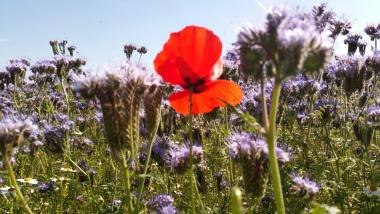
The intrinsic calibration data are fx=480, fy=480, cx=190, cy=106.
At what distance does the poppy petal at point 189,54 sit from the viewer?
2623 millimetres

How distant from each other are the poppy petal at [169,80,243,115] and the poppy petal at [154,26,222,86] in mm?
144

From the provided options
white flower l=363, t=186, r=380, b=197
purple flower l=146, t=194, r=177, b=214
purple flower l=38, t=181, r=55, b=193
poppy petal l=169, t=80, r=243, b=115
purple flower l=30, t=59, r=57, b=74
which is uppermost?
purple flower l=30, t=59, r=57, b=74

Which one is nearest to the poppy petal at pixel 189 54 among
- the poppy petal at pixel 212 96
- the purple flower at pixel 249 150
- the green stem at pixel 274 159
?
the poppy petal at pixel 212 96

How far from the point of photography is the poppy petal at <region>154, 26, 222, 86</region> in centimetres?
262

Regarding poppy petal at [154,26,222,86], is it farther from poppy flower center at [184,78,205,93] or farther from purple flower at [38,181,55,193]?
purple flower at [38,181,55,193]

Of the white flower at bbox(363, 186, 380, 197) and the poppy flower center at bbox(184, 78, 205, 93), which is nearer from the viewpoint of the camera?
the poppy flower center at bbox(184, 78, 205, 93)

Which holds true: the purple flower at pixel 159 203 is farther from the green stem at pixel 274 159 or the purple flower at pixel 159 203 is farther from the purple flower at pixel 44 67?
the purple flower at pixel 44 67

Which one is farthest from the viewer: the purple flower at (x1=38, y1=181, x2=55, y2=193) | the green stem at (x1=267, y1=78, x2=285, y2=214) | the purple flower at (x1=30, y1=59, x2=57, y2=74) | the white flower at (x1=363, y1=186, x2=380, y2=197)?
the purple flower at (x1=30, y1=59, x2=57, y2=74)

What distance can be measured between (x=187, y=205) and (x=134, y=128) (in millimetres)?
2528

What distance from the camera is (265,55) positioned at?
1.90 meters

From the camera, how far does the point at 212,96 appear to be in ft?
9.23

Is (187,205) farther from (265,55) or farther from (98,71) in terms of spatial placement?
(265,55)

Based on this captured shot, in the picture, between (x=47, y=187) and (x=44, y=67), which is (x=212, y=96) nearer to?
(x=47, y=187)

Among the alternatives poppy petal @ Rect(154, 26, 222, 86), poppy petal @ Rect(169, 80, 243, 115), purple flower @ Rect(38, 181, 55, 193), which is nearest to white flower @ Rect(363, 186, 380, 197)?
poppy petal @ Rect(169, 80, 243, 115)
